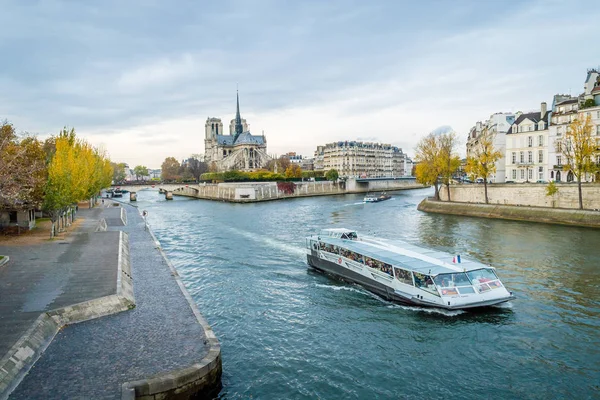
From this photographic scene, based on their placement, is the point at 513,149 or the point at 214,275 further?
the point at 513,149

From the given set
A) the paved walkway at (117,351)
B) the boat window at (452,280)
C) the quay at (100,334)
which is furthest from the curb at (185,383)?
the boat window at (452,280)

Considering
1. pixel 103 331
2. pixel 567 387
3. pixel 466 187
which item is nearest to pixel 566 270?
pixel 567 387

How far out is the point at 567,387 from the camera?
45.1 feet

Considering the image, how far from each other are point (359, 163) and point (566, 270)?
6454 inches

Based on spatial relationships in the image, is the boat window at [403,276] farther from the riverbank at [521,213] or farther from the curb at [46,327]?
the riverbank at [521,213]

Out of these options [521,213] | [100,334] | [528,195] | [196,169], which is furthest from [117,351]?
[196,169]

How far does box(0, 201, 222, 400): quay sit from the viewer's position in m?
11.7

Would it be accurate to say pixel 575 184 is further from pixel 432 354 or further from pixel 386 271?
pixel 432 354

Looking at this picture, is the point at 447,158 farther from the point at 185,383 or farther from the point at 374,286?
the point at 185,383

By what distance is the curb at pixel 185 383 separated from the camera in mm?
11273

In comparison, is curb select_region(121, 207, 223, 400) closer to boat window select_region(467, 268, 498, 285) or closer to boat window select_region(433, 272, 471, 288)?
boat window select_region(433, 272, 471, 288)

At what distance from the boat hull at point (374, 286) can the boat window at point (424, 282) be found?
0.58 m

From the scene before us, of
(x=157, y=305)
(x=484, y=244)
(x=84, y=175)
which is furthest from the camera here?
(x=84, y=175)

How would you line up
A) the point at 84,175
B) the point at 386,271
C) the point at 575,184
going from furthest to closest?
1. the point at 575,184
2. the point at 84,175
3. the point at 386,271
